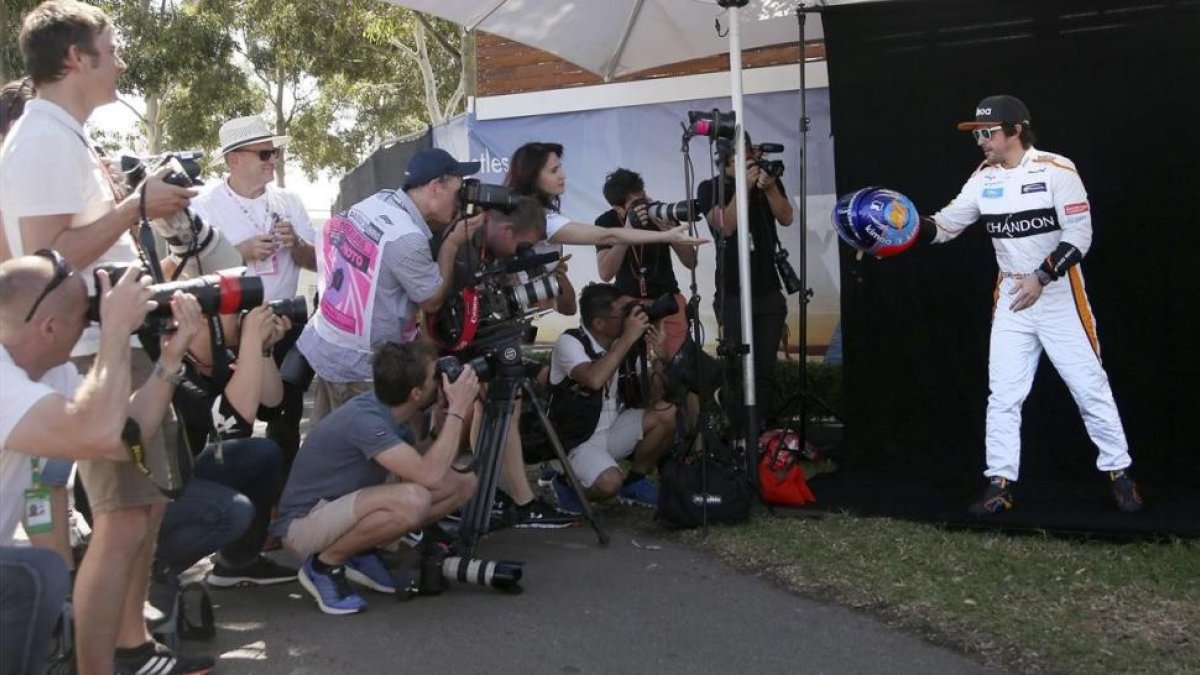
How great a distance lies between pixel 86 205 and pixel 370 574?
2.04 metres

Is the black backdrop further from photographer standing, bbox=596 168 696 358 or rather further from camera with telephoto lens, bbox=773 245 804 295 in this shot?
photographer standing, bbox=596 168 696 358

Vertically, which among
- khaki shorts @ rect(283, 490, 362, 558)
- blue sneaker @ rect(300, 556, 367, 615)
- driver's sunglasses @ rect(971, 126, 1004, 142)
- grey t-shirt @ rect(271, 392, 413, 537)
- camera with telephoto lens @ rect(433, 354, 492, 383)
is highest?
driver's sunglasses @ rect(971, 126, 1004, 142)

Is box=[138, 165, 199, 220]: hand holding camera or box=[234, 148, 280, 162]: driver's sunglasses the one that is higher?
box=[234, 148, 280, 162]: driver's sunglasses

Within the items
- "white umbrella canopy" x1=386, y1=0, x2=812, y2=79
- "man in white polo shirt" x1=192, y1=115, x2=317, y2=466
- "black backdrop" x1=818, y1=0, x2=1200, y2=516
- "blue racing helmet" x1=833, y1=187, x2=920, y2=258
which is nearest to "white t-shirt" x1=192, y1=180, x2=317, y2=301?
"man in white polo shirt" x1=192, y1=115, x2=317, y2=466

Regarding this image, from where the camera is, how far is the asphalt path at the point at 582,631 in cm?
418

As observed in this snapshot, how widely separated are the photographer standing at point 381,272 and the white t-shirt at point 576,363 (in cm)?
110

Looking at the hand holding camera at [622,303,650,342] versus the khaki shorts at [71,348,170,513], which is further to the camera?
the hand holding camera at [622,303,650,342]

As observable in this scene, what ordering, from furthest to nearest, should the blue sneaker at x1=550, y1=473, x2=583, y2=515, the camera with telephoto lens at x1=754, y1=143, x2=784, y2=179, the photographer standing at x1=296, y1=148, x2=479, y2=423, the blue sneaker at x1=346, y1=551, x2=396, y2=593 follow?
the camera with telephoto lens at x1=754, y1=143, x2=784, y2=179, the blue sneaker at x1=550, y1=473, x2=583, y2=515, the photographer standing at x1=296, y1=148, x2=479, y2=423, the blue sneaker at x1=346, y1=551, x2=396, y2=593

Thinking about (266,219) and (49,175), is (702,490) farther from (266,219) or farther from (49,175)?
(49,175)

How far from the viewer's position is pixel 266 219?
18.8 ft

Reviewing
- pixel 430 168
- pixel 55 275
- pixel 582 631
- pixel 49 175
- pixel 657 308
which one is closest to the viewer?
pixel 55 275

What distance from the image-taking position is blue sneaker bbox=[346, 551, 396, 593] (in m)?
4.96

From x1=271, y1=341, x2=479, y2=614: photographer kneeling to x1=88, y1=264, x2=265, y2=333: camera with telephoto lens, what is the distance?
135cm

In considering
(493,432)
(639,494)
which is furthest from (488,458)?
(639,494)
